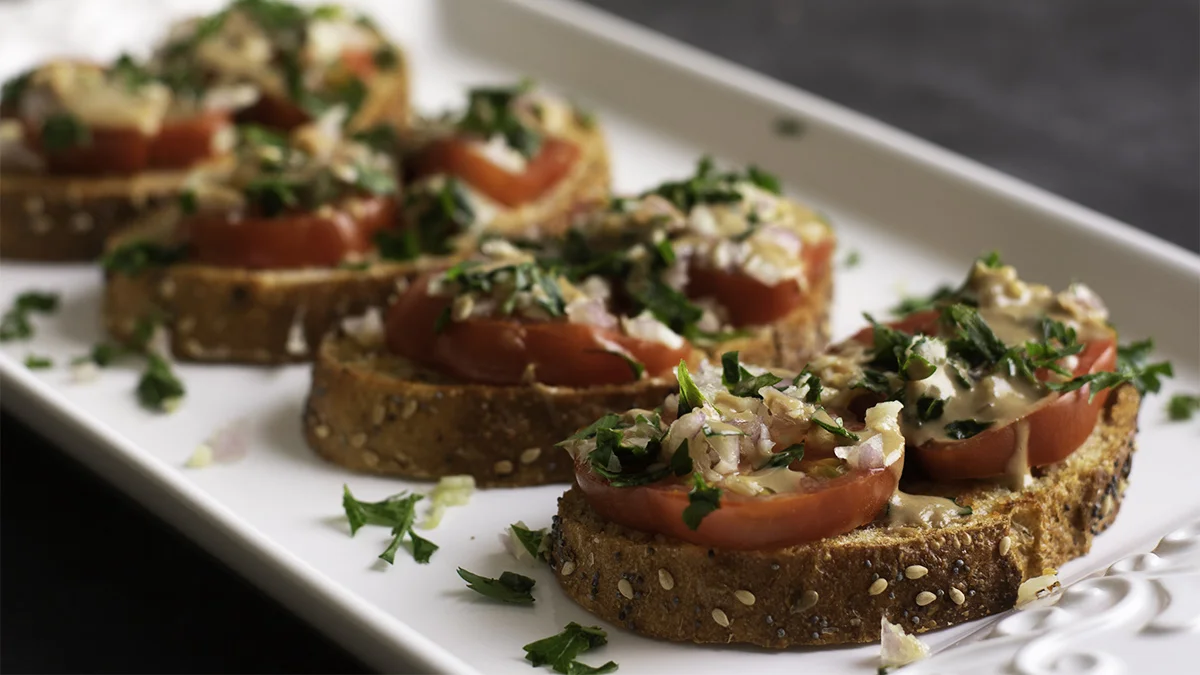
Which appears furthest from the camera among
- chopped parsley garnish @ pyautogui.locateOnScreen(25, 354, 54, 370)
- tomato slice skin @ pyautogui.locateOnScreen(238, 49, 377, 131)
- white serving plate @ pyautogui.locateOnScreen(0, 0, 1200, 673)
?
tomato slice skin @ pyautogui.locateOnScreen(238, 49, 377, 131)

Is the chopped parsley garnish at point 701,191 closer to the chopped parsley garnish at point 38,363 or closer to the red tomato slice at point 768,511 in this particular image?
the red tomato slice at point 768,511

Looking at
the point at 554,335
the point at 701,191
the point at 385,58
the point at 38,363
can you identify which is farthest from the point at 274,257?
the point at 385,58

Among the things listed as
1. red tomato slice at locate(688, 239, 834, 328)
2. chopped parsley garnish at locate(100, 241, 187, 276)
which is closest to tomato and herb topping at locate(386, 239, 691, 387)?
red tomato slice at locate(688, 239, 834, 328)

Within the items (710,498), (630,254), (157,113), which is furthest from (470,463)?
(157,113)

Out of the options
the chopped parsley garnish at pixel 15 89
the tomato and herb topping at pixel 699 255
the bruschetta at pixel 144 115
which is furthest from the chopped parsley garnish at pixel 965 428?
the chopped parsley garnish at pixel 15 89

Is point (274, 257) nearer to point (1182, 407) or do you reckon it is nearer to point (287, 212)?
point (287, 212)

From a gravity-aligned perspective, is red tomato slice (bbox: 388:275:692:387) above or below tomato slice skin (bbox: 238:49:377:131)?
above

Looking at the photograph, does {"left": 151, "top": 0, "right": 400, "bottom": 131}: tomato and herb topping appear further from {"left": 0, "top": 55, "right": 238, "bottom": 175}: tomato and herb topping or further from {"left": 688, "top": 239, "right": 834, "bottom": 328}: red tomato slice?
{"left": 688, "top": 239, "right": 834, "bottom": 328}: red tomato slice

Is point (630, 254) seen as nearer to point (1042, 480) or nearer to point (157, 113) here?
point (1042, 480)
